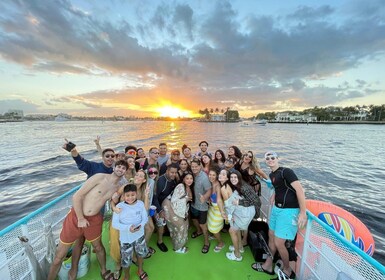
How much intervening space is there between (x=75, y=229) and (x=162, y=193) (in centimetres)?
155

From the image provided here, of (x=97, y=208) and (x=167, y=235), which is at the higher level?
Answer: (x=97, y=208)

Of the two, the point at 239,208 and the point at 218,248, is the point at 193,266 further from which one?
the point at 239,208

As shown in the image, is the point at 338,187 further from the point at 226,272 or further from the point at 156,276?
the point at 156,276

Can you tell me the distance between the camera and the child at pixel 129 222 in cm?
278

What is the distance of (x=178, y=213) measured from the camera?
3613 mm

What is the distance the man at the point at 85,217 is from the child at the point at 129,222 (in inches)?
12.0

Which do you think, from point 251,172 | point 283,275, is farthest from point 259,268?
point 251,172

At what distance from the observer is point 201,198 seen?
3.65 meters

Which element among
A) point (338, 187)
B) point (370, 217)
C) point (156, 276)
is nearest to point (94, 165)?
point (156, 276)

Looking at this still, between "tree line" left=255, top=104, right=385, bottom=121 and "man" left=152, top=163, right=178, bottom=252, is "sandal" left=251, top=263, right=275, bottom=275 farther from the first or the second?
"tree line" left=255, top=104, right=385, bottom=121

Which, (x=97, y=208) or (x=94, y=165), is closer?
(x=97, y=208)

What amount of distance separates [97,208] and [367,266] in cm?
328

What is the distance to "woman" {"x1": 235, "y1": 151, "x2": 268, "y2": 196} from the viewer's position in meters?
4.16

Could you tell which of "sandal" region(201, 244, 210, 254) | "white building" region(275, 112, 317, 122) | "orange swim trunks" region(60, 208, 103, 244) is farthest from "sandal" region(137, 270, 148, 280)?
"white building" region(275, 112, 317, 122)
